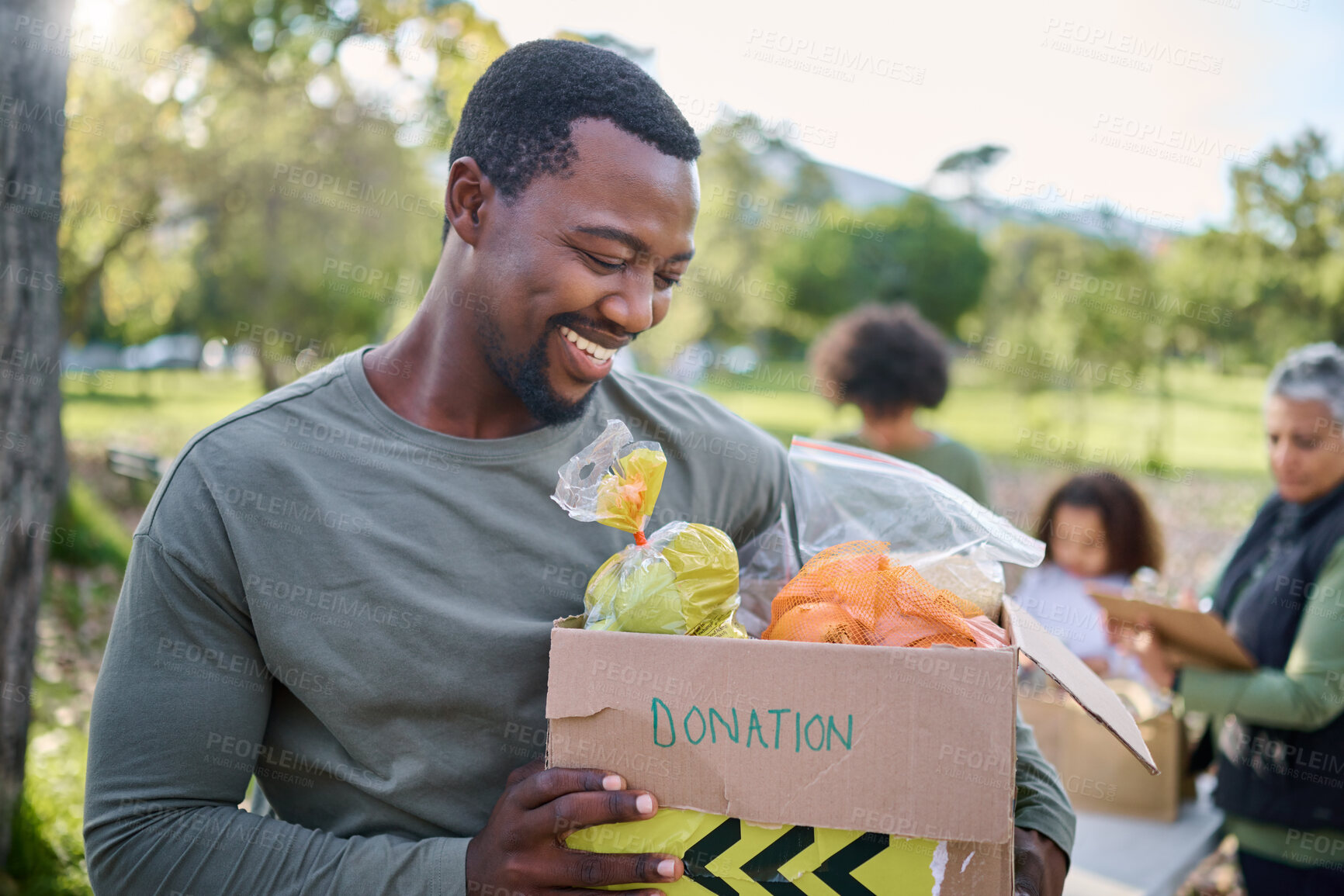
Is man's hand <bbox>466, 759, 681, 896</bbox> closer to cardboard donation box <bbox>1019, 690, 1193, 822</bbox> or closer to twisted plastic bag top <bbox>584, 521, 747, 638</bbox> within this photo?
twisted plastic bag top <bbox>584, 521, 747, 638</bbox>

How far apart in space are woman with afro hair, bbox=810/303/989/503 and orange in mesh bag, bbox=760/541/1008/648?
10.7 ft

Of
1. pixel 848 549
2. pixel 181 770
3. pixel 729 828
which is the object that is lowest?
pixel 181 770

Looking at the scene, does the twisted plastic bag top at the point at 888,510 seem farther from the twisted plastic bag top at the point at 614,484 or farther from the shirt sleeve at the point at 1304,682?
the shirt sleeve at the point at 1304,682

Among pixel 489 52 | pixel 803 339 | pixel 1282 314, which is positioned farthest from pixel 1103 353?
pixel 803 339

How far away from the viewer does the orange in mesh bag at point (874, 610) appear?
1267 millimetres

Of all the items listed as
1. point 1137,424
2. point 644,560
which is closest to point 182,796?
point 644,560

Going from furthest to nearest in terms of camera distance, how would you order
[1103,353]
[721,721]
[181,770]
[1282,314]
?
[1103,353] < [1282,314] < [181,770] < [721,721]

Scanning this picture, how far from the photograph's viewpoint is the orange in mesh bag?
1267 millimetres

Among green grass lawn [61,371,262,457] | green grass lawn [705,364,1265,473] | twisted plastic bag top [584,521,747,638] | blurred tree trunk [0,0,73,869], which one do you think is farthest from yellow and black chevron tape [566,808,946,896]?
green grass lawn [61,371,262,457]

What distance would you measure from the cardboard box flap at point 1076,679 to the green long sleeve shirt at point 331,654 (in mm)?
293

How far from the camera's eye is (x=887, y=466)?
1.68 m

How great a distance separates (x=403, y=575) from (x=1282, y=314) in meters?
13.9

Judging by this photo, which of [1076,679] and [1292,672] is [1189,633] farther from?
[1076,679]

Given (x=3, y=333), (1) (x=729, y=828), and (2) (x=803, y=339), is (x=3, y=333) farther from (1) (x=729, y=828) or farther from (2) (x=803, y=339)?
(2) (x=803, y=339)
